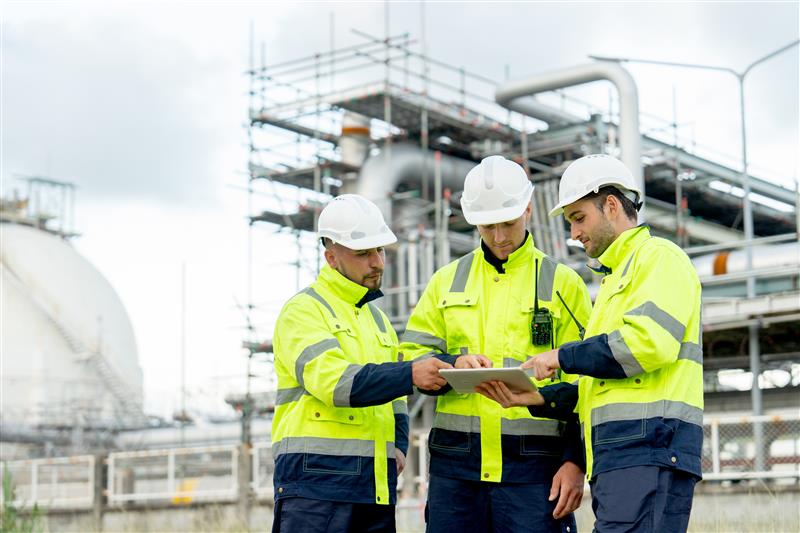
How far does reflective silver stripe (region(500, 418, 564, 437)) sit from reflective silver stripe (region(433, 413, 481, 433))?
0.11 m

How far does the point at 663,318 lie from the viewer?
4477 millimetres

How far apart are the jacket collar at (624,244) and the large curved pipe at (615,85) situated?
14340 mm

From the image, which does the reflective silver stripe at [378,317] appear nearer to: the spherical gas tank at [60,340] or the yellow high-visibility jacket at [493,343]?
the yellow high-visibility jacket at [493,343]

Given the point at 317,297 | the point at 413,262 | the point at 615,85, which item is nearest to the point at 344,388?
the point at 317,297

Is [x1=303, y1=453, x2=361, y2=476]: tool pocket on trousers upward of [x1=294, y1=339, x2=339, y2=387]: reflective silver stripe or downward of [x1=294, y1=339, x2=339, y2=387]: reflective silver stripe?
downward

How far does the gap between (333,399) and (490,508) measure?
0.81 metres

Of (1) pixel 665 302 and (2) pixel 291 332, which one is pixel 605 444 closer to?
(1) pixel 665 302

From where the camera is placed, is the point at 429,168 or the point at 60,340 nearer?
the point at 429,168

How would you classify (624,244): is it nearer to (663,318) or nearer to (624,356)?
(663,318)

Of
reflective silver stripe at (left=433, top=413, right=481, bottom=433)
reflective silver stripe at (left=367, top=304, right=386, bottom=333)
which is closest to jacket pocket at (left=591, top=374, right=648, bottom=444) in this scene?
reflective silver stripe at (left=433, top=413, right=481, bottom=433)

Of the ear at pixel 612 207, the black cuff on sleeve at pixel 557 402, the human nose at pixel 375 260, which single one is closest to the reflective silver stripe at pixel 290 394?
the human nose at pixel 375 260

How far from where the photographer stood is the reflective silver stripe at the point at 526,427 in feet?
16.5

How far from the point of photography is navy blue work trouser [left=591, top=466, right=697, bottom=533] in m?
4.35

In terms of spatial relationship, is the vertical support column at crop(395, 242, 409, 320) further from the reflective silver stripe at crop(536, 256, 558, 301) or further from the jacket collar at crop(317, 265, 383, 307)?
the reflective silver stripe at crop(536, 256, 558, 301)
